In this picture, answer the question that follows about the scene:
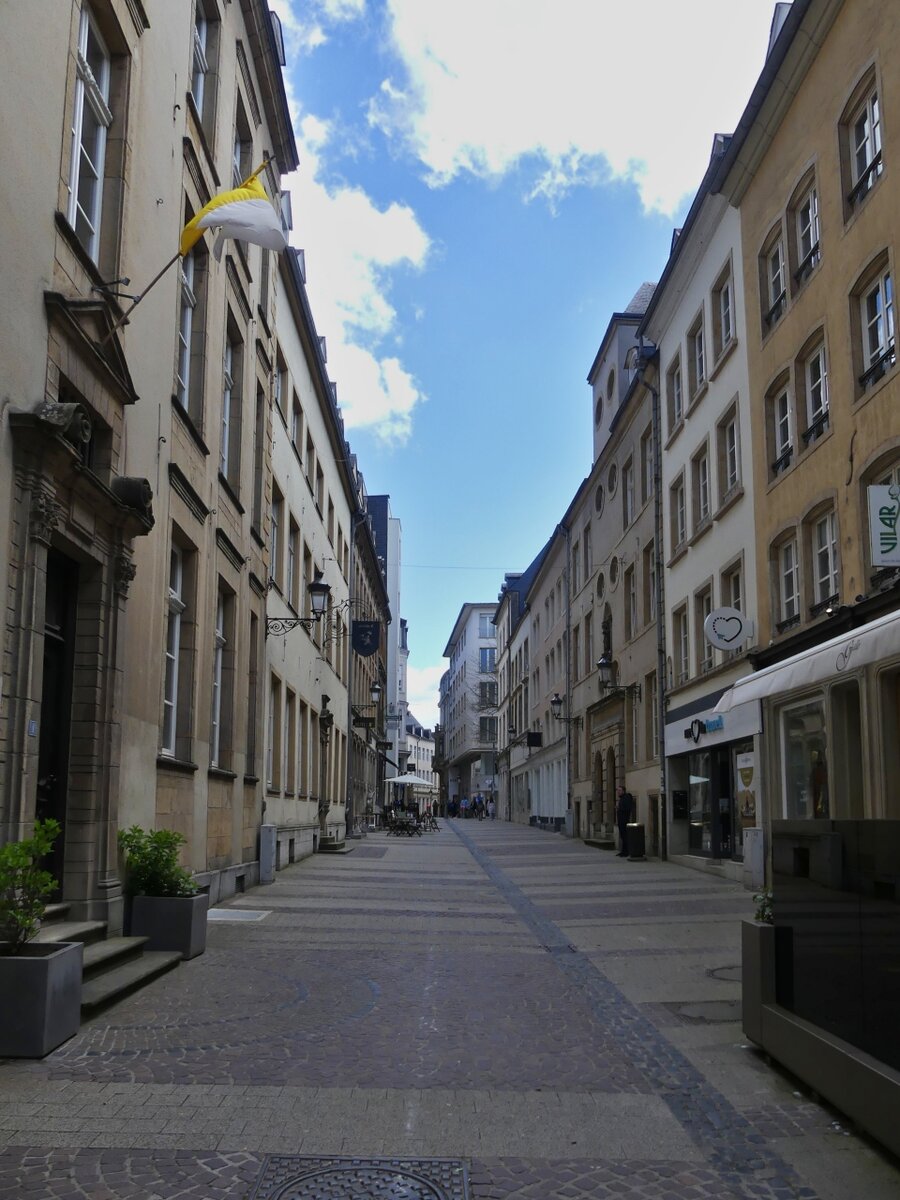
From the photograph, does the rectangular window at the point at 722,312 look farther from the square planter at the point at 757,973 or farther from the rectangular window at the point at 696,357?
the square planter at the point at 757,973

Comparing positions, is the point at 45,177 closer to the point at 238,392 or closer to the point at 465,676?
the point at 238,392

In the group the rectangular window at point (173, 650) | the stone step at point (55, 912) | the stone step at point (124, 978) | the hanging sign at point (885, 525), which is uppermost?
the hanging sign at point (885, 525)

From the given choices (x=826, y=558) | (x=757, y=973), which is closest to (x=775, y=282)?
(x=826, y=558)

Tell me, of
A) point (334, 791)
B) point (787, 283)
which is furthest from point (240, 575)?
point (334, 791)

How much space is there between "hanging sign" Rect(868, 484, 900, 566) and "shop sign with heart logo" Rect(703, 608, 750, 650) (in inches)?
246

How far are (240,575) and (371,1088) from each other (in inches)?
455

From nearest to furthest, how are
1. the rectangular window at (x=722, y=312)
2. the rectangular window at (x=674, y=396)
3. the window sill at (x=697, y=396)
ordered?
the rectangular window at (x=722, y=312), the window sill at (x=697, y=396), the rectangular window at (x=674, y=396)

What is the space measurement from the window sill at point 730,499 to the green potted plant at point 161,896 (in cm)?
1396

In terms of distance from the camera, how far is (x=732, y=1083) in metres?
6.25

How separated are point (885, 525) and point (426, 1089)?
9867mm

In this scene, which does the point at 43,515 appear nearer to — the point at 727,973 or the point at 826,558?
the point at 727,973

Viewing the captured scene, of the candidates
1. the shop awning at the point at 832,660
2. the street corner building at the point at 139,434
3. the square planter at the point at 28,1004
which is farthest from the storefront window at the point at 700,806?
the square planter at the point at 28,1004

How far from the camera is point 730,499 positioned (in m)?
21.7

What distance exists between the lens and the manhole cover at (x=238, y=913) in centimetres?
1320
